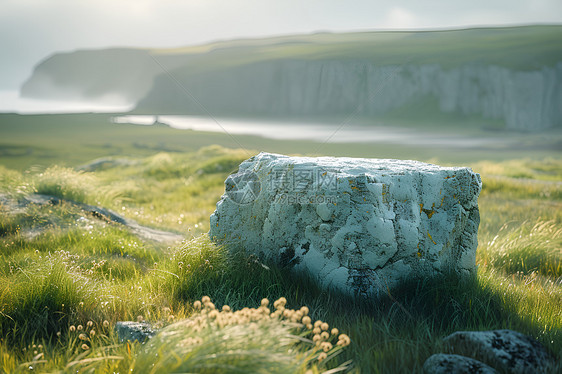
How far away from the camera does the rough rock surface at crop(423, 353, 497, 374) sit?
120 inches

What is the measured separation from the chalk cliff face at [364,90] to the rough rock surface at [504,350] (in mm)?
59500

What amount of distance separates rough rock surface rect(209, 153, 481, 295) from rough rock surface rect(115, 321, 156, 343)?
6.52 ft

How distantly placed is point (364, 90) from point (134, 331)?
7326cm

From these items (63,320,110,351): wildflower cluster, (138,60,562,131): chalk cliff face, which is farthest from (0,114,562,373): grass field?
(138,60,562,131): chalk cliff face

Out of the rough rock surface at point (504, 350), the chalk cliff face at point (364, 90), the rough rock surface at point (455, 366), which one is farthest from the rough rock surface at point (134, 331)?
the chalk cliff face at point (364, 90)

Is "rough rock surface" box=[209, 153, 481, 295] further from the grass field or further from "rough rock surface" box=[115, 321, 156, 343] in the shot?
"rough rock surface" box=[115, 321, 156, 343]

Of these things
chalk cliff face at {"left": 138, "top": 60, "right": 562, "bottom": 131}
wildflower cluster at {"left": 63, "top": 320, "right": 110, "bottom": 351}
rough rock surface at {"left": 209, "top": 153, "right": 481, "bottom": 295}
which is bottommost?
wildflower cluster at {"left": 63, "top": 320, "right": 110, "bottom": 351}

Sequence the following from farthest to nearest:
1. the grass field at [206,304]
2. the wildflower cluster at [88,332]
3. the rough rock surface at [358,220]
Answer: the rough rock surface at [358,220] → the wildflower cluster at [88,332] → the grass field at [206,304]

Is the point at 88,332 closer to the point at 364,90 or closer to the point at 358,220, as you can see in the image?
the point at 358,220

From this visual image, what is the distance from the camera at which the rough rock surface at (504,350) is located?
127 inches

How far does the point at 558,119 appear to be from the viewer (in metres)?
57.9

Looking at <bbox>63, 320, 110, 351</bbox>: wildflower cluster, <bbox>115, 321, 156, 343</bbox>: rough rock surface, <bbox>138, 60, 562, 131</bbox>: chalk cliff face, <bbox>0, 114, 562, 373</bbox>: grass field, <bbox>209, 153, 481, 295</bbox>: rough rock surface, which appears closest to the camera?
<bbox>0, 114, 562, 373</bbox>: grass field

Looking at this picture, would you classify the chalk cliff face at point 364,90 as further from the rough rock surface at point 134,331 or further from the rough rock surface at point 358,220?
the rough rock surface at point 134,331

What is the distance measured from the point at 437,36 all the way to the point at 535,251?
10214 centimetres
